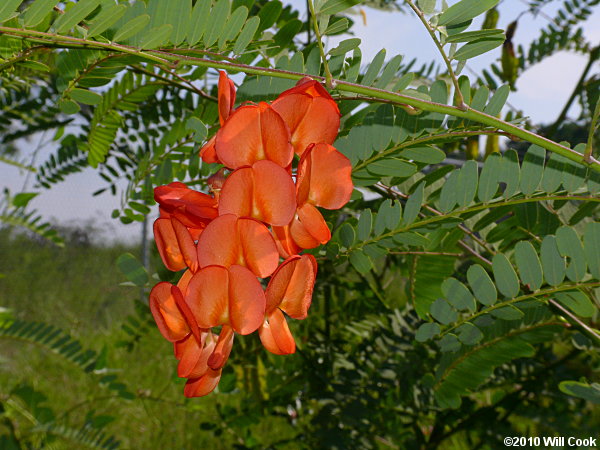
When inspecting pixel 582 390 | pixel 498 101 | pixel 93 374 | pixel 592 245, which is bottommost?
pixel 93 374

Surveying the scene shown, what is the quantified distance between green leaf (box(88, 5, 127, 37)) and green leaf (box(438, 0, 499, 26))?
17 centimetres

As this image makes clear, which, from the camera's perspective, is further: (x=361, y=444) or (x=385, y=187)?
(x=361, y=444)

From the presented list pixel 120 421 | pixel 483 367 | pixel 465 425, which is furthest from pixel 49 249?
pixel 483 367

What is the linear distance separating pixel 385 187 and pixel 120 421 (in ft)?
4.94

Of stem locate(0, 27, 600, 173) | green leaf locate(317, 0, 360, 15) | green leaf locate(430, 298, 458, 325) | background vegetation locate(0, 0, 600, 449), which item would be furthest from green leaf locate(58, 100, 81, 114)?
green leaf locate(430, 298, 458, 325)

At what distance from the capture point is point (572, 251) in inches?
15.4

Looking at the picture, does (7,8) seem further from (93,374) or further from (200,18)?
(93,374)

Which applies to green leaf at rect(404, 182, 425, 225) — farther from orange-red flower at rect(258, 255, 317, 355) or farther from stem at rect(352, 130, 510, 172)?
orange-red flower at rect(258, 255, 317, 355)

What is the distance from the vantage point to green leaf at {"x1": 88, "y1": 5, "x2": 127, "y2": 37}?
0.29m

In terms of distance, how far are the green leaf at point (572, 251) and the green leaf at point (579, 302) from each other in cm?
1

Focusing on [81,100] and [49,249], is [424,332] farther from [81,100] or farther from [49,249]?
[49,249]

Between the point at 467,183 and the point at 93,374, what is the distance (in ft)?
2.11

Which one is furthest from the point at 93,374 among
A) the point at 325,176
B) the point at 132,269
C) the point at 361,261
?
the point at 325,176

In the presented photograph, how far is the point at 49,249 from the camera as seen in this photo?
3.10 metres
